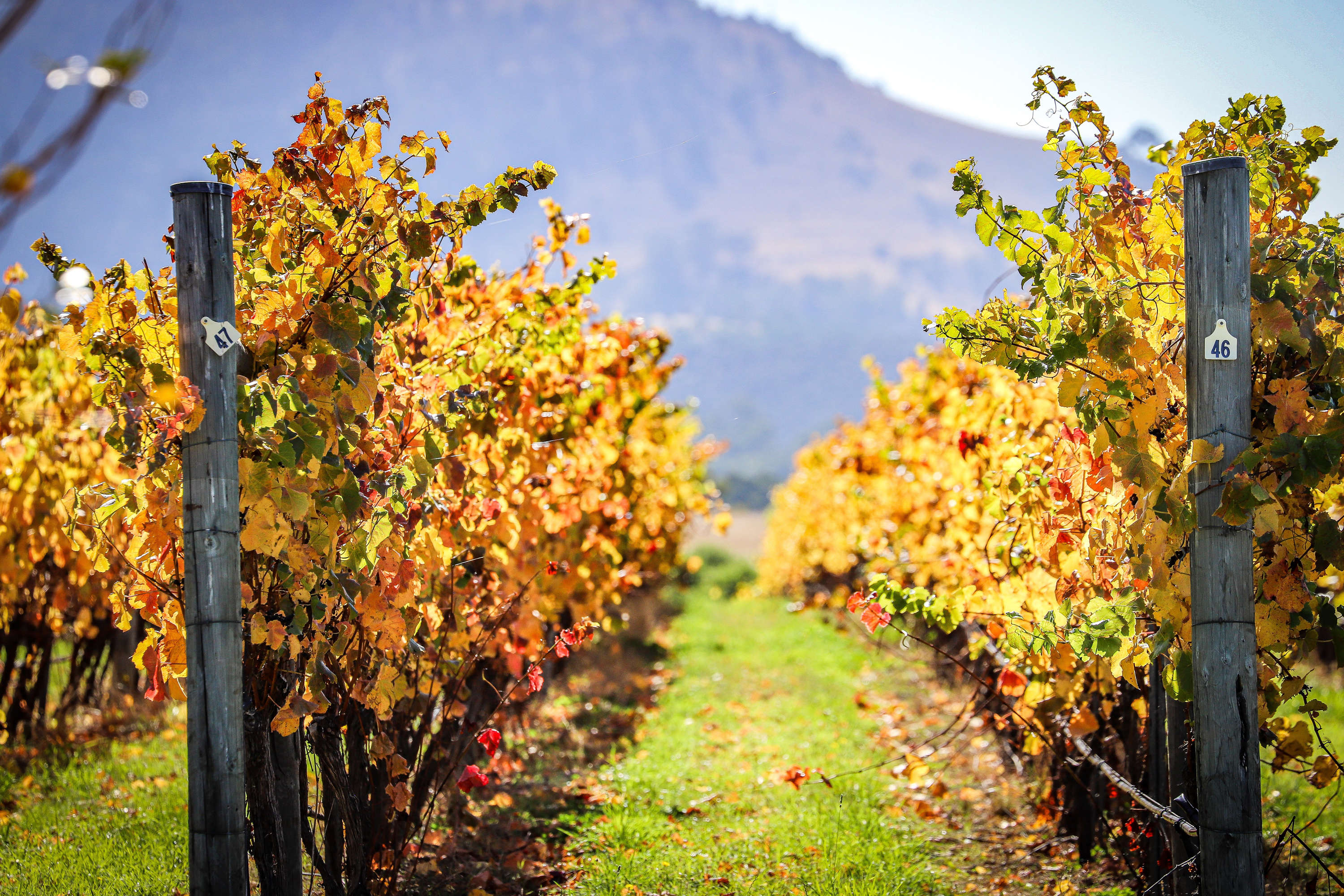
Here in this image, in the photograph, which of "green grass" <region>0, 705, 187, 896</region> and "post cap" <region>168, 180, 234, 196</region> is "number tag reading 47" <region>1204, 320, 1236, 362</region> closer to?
"post cap" <region>168, 180, 234, 196</region>

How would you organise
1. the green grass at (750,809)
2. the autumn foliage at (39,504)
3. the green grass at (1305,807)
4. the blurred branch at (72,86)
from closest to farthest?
the blurred branch at (72,86)
the green grass at (750,809)
the green grass at (1305,807)
the autumn foliage at (39,504)

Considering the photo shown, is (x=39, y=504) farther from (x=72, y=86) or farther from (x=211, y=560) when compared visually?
(x=72, y=86)

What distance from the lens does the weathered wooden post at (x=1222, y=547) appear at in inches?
90.7

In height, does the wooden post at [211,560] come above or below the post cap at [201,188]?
below

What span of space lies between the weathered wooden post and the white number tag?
2.39 meters

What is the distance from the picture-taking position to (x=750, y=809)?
4.53m

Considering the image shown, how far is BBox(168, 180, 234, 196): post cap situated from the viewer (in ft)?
7.44

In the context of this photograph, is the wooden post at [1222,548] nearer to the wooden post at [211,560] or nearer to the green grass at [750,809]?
the green grass at [750,809]

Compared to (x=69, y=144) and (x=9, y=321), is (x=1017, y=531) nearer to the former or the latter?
(x=69, y=144)

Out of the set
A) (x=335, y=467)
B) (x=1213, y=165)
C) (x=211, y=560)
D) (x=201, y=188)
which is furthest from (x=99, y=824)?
(x=1213, y=165)

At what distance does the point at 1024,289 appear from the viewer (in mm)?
2791

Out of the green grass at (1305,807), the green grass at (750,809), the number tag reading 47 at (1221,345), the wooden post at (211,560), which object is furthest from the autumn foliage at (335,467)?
the green grass at (1305,807)

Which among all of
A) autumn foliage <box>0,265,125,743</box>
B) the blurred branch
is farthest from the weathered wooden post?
autumn foliage <box>0,265,125,743</box>

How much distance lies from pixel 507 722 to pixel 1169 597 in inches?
138
